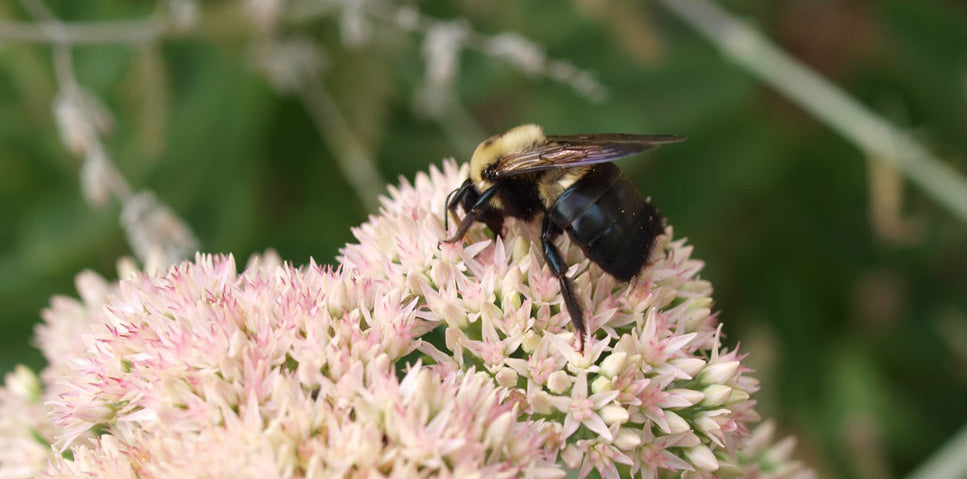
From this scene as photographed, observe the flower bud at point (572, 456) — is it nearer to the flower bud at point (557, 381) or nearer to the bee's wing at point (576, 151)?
the flower bud at point (557, 381)

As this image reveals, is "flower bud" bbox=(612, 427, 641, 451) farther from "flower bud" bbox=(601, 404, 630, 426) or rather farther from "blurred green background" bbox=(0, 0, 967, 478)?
"blurred green background" bbox=(0, 0, 967, 478)

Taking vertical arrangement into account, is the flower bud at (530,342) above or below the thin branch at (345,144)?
below

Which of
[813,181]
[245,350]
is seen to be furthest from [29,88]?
[813,181]

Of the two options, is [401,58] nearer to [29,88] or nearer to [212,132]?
[212,132]

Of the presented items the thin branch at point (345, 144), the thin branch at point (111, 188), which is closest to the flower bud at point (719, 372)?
the thin branch at point (111, 188)

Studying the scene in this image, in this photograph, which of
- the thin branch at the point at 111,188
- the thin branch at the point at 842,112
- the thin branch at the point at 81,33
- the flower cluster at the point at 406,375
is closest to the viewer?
the flower cluster at the point at 406,375

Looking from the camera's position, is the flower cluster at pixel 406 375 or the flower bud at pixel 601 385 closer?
the flower cluster at pixel 406 375

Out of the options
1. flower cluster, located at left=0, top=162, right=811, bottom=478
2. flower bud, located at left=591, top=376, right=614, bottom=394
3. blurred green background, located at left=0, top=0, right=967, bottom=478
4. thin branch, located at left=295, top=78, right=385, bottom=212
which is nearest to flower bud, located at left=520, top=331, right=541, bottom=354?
flower cluster, located at left=0, top=162, right=811, bottom=478
